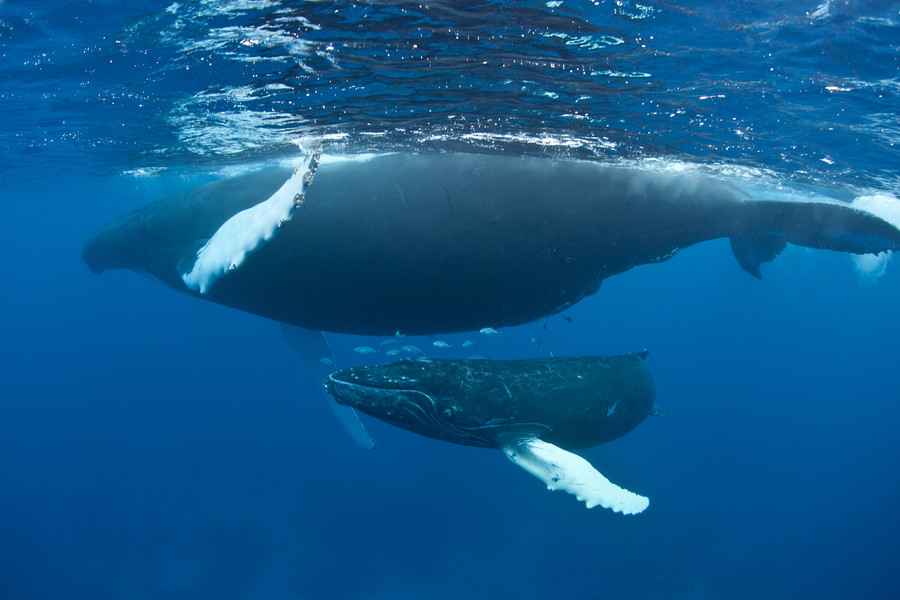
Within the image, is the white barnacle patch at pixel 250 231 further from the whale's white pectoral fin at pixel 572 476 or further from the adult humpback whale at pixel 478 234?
the whale's white pectoral fin at pixel 572 476

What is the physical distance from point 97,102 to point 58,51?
3396 mm

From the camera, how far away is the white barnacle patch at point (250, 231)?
467 centimetres

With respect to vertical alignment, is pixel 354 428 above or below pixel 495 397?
below

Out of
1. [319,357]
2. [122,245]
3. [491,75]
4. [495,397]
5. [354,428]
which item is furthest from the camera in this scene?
[319,357]

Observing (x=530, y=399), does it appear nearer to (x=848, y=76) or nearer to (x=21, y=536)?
(x=848, y=76)

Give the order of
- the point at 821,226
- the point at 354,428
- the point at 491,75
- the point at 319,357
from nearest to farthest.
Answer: the point at 821,226, the point at 491,75, the point at 354,428, the point at 319,357

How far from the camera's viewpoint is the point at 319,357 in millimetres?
10867

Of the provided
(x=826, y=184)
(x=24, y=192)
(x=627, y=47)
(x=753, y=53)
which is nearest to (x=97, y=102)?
(x=627, y=47)

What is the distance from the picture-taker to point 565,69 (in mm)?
7812

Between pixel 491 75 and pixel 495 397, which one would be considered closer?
pixel 495 397

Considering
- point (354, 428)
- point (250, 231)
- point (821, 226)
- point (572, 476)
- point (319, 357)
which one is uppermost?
point (250, 231)

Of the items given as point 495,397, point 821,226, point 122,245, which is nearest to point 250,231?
point 495,397

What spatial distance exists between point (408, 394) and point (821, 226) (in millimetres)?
6403

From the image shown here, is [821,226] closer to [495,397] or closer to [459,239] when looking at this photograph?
[459,239]
